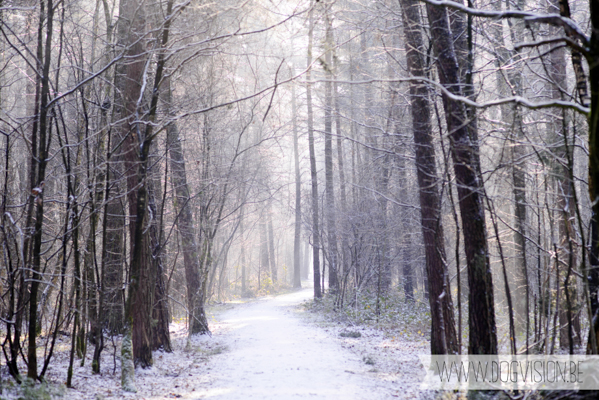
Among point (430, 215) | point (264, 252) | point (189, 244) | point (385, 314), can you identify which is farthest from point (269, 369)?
point (264, 252)

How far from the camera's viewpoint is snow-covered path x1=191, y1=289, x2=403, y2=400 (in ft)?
15.9

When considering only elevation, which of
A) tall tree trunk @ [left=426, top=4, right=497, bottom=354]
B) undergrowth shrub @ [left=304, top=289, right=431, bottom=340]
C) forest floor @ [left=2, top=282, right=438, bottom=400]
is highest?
tall tree trunk @ [left=426, top=4, right=497, bottom=354]

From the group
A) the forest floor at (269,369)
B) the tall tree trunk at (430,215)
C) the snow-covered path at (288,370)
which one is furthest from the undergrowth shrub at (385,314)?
the tall tree trunk at (430,215)

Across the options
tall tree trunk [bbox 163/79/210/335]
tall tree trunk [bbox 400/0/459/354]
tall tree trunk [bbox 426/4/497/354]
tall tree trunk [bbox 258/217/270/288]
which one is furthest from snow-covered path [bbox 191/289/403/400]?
tall tree trunk [bbox 258/217/270/288]

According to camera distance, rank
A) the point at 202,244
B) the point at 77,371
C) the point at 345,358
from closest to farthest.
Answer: the point at 77,371 < the point at 345,358 < the point at 202,244

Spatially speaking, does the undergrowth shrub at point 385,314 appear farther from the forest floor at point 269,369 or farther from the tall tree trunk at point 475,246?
the tall tree trunk at point 475,246

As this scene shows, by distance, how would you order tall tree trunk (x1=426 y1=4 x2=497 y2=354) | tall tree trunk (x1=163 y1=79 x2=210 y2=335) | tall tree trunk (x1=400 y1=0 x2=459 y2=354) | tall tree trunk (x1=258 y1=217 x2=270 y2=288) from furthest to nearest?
tall tree trunk (x1=258 y1=217 x2=270 y2=288)
tall tree trunk (x1=163 y1=79 x2=210 y2=335)
tall tree trunk (x1=400 y1=0 x2=459 y2=354)
tall tree trunk (x1=426 y1=4 x2=497 y2=354)

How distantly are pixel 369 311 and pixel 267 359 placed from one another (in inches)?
245

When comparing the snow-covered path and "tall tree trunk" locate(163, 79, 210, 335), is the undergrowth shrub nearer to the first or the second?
the snow-covered path

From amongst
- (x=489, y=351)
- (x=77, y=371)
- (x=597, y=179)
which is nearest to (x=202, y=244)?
(x=77, y=371)

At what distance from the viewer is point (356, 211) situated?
41.5ft

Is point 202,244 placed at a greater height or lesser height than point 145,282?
greater

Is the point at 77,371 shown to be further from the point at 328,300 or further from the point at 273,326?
the point at 328,300

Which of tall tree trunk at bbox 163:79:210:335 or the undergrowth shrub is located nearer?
tall tree trunk at bbox 163:79:210:335
